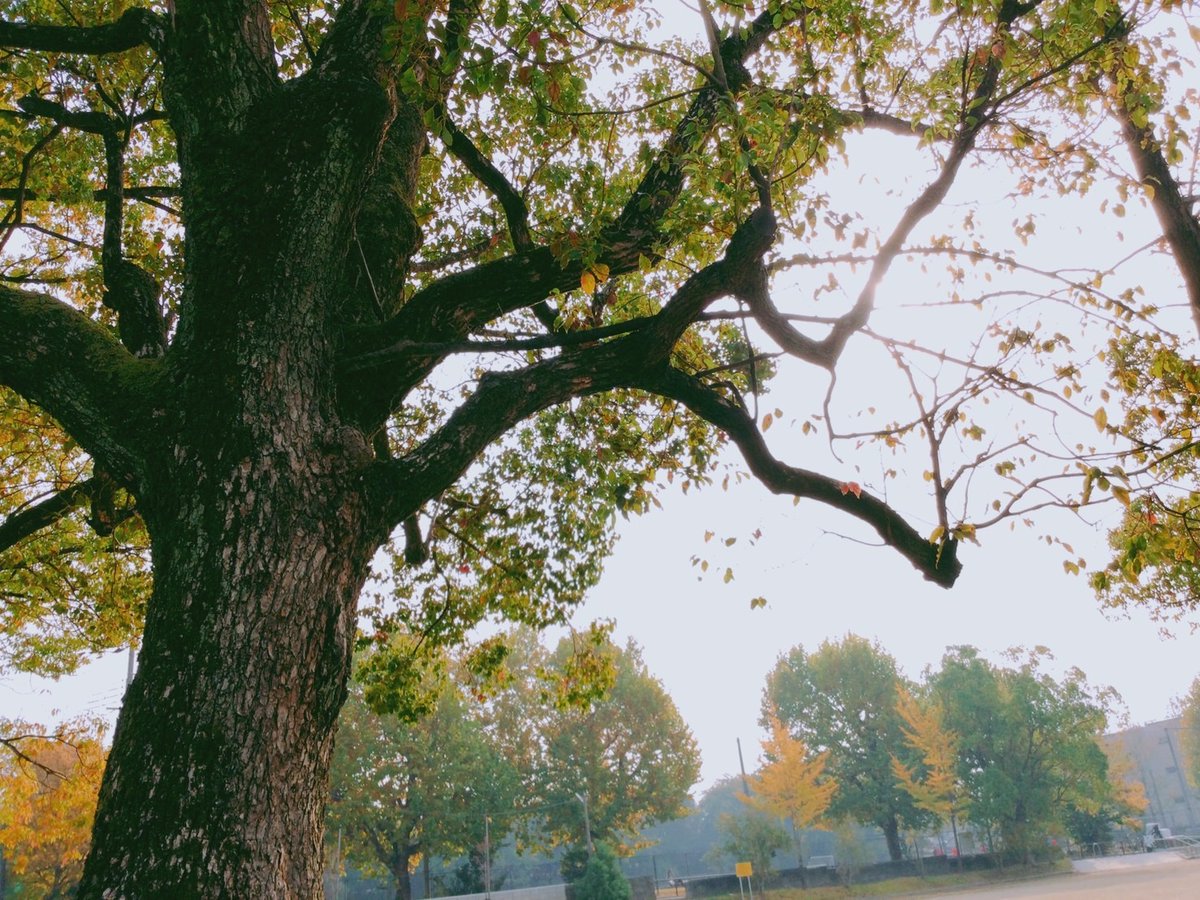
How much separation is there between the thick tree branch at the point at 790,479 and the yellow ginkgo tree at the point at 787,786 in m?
40.1

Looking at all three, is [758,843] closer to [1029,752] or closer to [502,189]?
[1029,752]

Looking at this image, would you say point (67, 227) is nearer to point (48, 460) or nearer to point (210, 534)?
point (48, 460)

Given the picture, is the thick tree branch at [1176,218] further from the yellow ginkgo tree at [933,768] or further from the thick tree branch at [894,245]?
the yellow ginkgo tree at [933,768]

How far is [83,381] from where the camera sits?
367 cm

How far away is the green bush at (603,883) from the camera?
101ft

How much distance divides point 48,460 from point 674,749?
37257 millimetres

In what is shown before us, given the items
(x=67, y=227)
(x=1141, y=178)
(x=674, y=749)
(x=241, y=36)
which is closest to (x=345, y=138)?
(x=241, y=36)

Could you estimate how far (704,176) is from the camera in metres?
5.01

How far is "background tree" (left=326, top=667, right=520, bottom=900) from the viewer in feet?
119

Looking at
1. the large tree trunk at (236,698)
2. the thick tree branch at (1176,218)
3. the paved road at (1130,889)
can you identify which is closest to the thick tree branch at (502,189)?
the large tree trunk at (236,698)

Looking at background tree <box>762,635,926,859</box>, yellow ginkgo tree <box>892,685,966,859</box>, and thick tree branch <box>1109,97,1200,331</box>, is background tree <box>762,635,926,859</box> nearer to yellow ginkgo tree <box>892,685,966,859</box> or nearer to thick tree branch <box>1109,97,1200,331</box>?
yellow ginkgo tree <box>892,685,966,859</box>

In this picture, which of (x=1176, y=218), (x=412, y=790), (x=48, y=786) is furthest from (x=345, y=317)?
(x=412, y=790)

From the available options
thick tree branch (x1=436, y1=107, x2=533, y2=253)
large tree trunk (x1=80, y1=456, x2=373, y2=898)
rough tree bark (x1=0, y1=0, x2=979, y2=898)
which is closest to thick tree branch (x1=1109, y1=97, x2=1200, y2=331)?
rough tree bark (x1=0, y1=0, x2=979, y2=898)

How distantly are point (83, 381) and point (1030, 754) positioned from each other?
178ft
